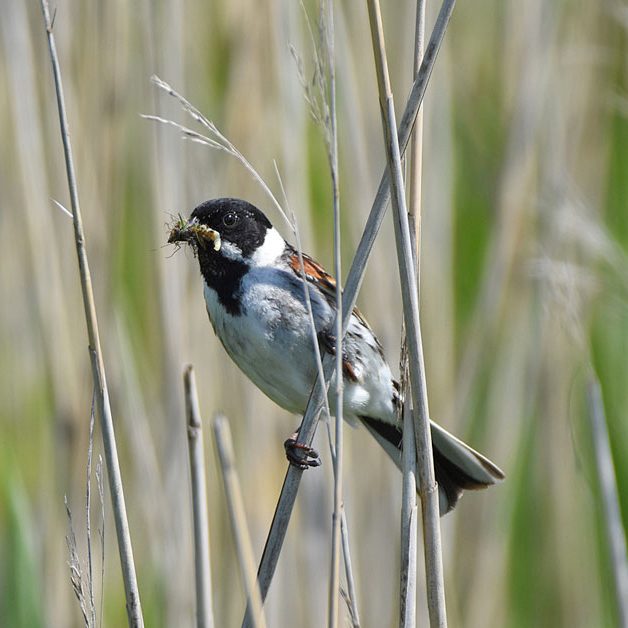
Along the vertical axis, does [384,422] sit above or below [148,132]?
below

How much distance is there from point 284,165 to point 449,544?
3.50 ft

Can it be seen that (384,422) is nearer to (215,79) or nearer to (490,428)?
(490,428)

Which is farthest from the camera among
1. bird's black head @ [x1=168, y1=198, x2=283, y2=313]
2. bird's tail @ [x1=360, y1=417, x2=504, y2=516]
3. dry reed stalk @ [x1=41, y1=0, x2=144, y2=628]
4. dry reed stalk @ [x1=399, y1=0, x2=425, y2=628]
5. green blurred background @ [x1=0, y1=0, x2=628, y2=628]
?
green blurred background @ [x1=0, y1=0, x2=628, y2=628]

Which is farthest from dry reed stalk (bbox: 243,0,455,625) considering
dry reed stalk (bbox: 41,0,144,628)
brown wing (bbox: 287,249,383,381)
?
brown wing (bbox: 287,249,383,381)

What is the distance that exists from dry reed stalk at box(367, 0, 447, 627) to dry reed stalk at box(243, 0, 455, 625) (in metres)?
0.04

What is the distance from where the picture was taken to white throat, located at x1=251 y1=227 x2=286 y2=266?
6.52 ft

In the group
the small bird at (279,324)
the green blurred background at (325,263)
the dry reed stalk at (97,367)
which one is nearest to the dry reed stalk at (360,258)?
the dry reed stalk at (97,367)

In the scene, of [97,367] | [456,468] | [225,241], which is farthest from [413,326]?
[225,241]

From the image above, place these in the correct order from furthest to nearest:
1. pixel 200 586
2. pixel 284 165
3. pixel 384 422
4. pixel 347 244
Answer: pixel 347 244 → pixel 284 165 → pixel 384 422 → pixel 200 586

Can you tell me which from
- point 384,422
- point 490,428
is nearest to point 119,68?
point 384,422

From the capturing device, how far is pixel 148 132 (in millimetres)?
2357

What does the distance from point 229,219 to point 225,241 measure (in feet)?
0.15

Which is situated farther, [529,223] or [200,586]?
[529,223]

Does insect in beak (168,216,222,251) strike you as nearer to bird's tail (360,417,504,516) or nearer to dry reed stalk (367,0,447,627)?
bird's tail (360,417,504,516)
